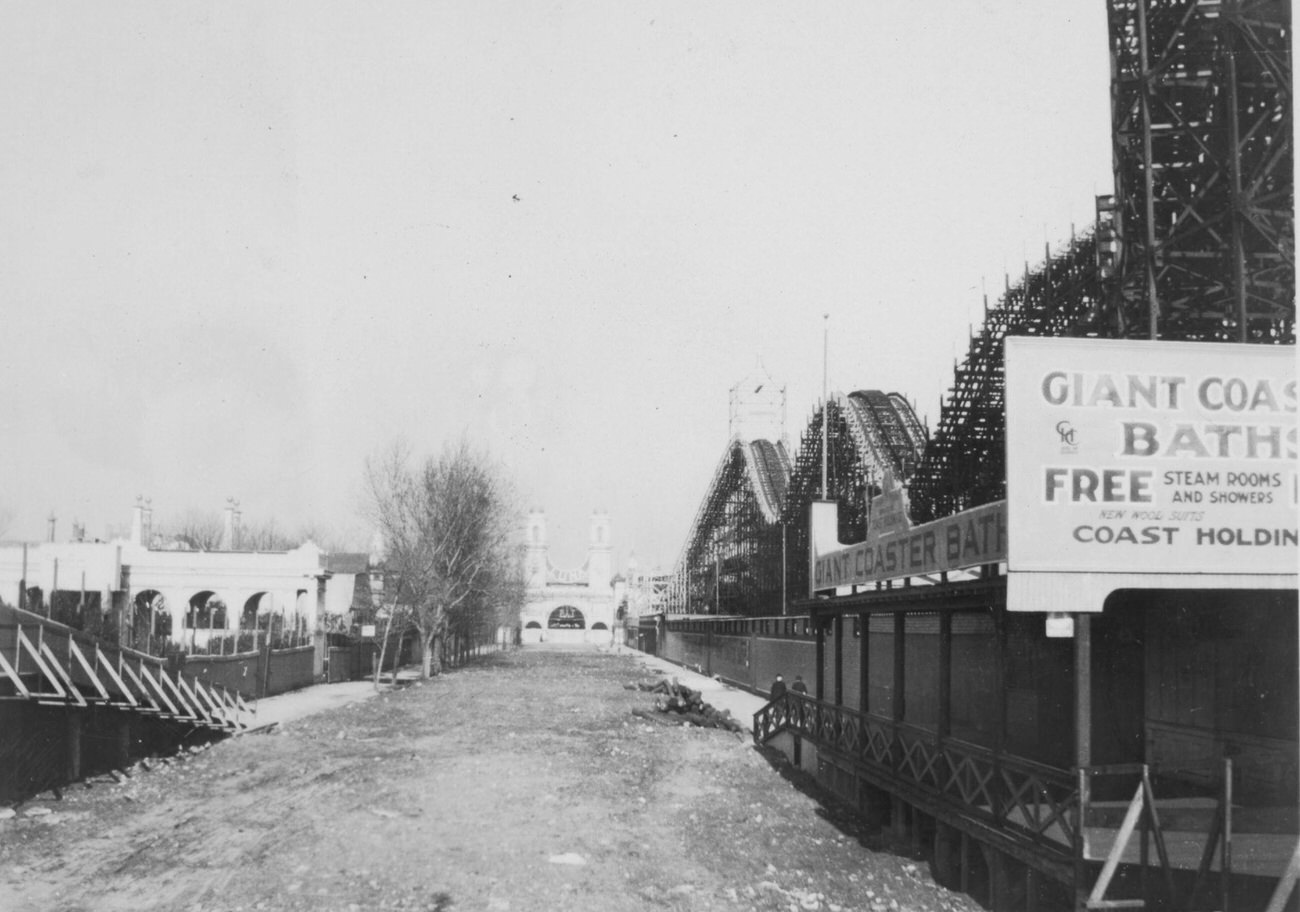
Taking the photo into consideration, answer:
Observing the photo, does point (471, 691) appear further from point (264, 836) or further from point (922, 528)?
point (922, 528)

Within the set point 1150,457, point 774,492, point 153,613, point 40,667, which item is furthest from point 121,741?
point 774,492

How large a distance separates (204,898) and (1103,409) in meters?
9.14

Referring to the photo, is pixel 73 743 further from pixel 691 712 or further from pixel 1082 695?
pixel 691 712

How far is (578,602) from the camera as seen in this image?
Answer: 129250 millimetres

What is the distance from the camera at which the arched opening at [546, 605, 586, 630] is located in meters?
137

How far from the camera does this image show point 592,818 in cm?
1437

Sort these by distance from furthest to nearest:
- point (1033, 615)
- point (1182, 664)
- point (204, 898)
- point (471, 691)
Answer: point (471, 691) → point (1033, 615) → point (1182, 664) → point (204, 898)

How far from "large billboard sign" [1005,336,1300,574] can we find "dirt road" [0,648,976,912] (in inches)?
163

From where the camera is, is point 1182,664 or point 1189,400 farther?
point 1182,664

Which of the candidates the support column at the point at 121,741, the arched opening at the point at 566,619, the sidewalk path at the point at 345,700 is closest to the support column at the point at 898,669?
the sidewalk path at the point at 345,700

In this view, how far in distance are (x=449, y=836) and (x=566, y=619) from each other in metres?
130

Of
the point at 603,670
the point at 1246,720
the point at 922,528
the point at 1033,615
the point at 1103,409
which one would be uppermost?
the point at 1103,409

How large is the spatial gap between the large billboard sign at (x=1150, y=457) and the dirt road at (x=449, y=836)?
4.15 metres

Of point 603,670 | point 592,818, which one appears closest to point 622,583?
point 603,670
